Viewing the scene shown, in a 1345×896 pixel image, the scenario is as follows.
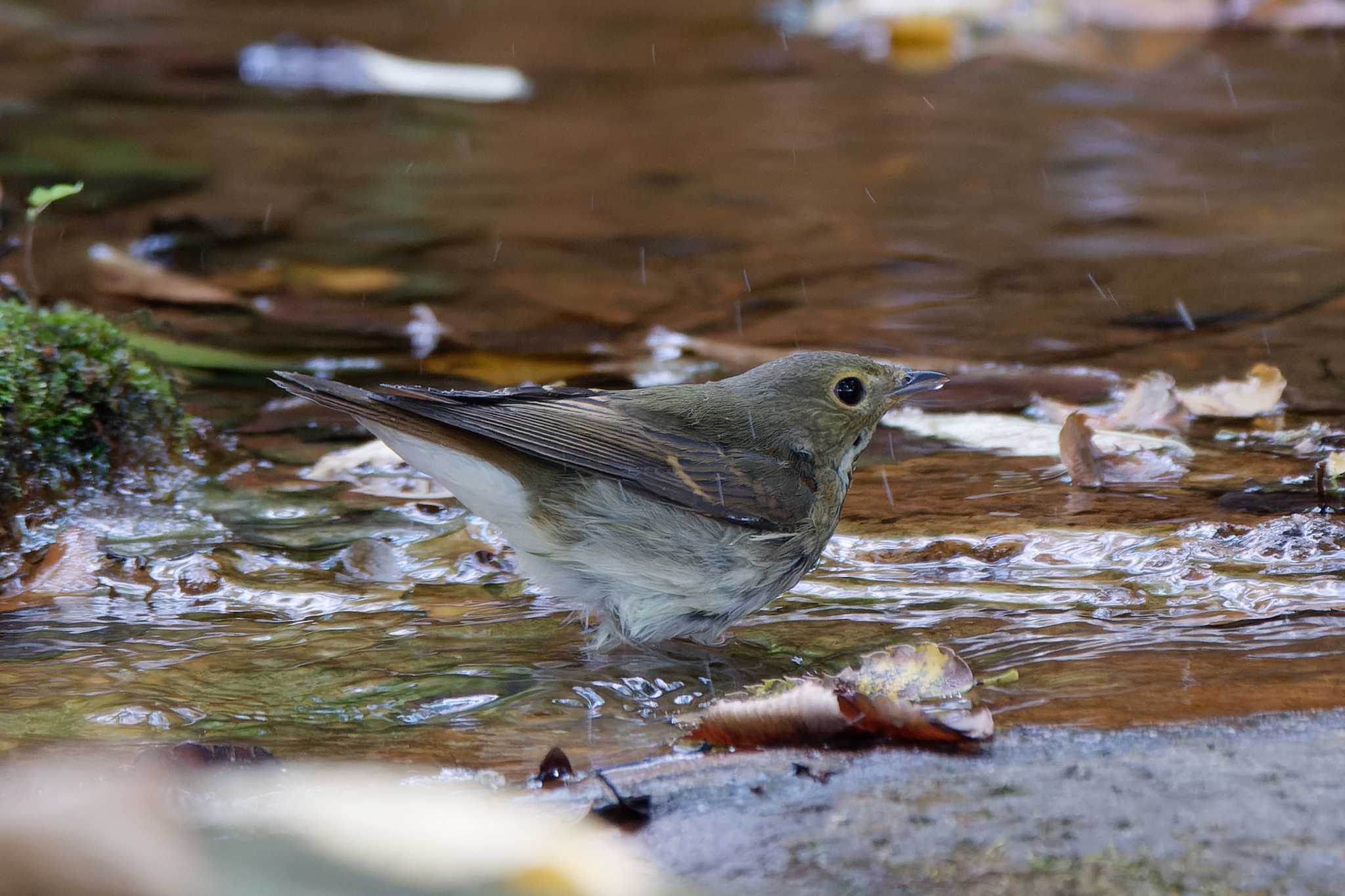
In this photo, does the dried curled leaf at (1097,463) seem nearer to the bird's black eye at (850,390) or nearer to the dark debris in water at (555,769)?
the bird's black eye at (850,390)

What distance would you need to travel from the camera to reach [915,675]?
320 cm

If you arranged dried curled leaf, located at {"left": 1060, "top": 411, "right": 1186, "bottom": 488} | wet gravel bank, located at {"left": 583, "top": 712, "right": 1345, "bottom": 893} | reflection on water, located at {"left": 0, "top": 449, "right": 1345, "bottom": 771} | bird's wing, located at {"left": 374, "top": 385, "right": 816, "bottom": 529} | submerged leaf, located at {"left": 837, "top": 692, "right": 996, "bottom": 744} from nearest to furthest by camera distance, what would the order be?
wet gravel bank, located at {"left": 583, "top": 712, "right": 1345, "bottom": 893}
submerged leaf, located at {"left": 837, "top": 692, "right": 996, "bottom": 744}
reflection on water, located at {"left": 0, "top": 449, "right": 1345, "bottom": 771}
bird's wing, located at {"left": 374, "top": 385, "right": 816, "bottom": 529}
dried curled leaf, located at {"left": 1060, "top": 411, "right": 1186, "bottom": 488}

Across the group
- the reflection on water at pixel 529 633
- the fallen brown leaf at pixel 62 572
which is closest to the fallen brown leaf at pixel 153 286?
the reflection on water at pixel 529 633

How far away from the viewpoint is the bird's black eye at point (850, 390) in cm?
441

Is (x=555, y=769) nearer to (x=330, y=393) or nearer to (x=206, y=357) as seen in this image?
(x=330, y=393)

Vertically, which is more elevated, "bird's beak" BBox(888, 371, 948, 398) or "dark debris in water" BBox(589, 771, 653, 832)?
"bird's beak" BBox(888, 371, 948, 398)

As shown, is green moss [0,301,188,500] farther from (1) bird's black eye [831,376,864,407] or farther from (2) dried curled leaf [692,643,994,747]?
(2) dried curled leaf [692,643,994,747]

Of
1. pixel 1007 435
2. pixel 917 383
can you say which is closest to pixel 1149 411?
pixel 1007 435

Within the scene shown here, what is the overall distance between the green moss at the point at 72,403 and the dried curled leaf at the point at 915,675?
260cm

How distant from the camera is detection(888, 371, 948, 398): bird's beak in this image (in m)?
4.45

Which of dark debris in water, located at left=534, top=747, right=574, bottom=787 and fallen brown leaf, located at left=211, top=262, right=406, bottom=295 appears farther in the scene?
fallen brown leaf, located at left=211, top=262, right=406, bottom=295

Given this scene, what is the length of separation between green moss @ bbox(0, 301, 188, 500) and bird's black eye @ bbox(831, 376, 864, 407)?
2.23 meters

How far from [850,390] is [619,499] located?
2.78ft

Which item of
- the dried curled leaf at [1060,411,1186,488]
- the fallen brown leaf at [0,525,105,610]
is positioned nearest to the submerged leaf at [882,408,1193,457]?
the dried curled leaf at [1060,411,1186,488]
